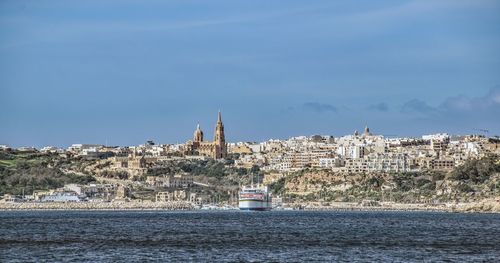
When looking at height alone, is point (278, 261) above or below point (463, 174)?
below

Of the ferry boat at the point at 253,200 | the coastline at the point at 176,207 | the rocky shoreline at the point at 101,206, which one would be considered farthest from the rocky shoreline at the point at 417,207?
the rocky shoreline at the point at 101,206

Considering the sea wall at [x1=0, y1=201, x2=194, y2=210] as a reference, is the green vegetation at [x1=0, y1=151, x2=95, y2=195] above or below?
above

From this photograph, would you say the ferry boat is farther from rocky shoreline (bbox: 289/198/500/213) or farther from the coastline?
rocky shoreline (bbox: 289/198/500/213)

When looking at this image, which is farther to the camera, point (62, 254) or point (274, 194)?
point (274, 194)

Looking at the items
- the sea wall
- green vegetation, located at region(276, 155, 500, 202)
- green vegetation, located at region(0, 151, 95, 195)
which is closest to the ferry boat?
green vegetation, located at region(276, 155, 500, 202)

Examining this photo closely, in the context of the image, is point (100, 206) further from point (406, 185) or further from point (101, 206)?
point (406, 185)

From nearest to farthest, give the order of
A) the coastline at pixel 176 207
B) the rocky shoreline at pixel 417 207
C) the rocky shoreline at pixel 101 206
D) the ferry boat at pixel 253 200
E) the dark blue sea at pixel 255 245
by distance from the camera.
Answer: the dark blue sea at pixel 255 245, the rocky shoreline at pixel 417 207, the coastline at pixel 176 207, the ferry boat at pixel 253 200, the rocky shoreline at pixel 101 206

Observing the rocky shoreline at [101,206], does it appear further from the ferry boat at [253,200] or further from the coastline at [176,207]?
the ferry boat at [253,200]

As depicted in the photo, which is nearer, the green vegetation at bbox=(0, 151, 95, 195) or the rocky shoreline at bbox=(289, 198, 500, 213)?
the rocky shoreline at bbox=(289, 198, 500, 213)

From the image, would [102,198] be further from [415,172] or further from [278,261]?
[278,261]

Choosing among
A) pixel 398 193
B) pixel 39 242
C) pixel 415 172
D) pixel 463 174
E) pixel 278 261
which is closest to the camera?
pixel 278 261

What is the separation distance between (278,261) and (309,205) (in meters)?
114

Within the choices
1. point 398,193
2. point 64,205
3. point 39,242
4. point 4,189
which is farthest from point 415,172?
point 39,242

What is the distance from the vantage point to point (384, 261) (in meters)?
44.4
